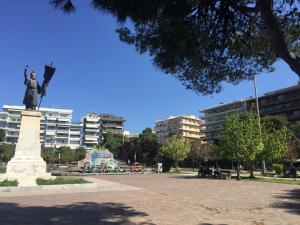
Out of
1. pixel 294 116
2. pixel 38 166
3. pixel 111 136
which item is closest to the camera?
pixel 38 166

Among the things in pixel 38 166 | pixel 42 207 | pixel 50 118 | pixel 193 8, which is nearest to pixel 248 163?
pixel 38 166

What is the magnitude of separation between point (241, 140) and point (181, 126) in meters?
107

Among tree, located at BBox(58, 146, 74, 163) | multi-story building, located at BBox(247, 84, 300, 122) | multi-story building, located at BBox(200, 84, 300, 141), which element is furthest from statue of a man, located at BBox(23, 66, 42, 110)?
tree, located at BBox(58, 146, 74, 163)

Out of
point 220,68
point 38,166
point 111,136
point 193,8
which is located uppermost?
point 111,136

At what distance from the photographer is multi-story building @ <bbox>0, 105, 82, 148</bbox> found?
133875mm

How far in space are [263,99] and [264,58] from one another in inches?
3609

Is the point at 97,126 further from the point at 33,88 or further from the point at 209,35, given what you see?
the point at 209,35

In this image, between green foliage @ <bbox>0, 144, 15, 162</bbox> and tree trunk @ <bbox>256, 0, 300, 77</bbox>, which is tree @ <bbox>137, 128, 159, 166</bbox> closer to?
green foliage @ <bbox>0, 144, 15, 162</bbox>

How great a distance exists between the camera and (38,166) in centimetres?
2391

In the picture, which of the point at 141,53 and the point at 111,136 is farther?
the point at 111,136

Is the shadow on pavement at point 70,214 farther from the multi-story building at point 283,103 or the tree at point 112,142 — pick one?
the tree at point 112,142

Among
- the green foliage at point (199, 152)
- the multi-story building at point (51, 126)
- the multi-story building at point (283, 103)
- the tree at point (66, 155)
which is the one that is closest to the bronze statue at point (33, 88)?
the green foliage at point (199, 152)

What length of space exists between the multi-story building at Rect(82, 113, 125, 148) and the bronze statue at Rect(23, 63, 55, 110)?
394 ft

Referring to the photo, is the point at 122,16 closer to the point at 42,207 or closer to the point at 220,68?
the point at 220,68
